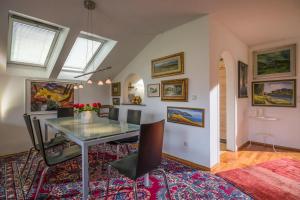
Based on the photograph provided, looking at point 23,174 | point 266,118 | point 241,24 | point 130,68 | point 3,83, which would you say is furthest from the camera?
point 130,68

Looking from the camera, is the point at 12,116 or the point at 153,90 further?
the point at 153,90

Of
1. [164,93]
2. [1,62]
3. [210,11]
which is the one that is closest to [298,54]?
[210,11]

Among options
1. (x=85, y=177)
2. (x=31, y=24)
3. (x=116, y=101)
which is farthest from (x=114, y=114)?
(x=31, y=24)

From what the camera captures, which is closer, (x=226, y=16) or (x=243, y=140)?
(x=226, y=16)

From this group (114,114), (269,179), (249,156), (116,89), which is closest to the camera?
(269,179)

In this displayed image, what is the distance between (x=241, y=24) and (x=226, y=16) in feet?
1.67

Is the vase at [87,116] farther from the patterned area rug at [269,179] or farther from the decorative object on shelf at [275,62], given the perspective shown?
the decorative object on shelf at [275,62]

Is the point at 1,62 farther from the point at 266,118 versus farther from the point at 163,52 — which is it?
the point at 266,118

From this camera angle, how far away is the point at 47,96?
3980mm

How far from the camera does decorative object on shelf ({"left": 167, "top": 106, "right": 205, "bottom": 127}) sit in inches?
109

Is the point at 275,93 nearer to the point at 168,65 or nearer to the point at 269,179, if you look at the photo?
the point at 269,179

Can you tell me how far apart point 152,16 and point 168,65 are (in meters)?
0.97

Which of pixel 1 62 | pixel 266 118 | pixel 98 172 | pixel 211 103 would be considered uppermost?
pixel 1 62

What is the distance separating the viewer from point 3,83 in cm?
340
